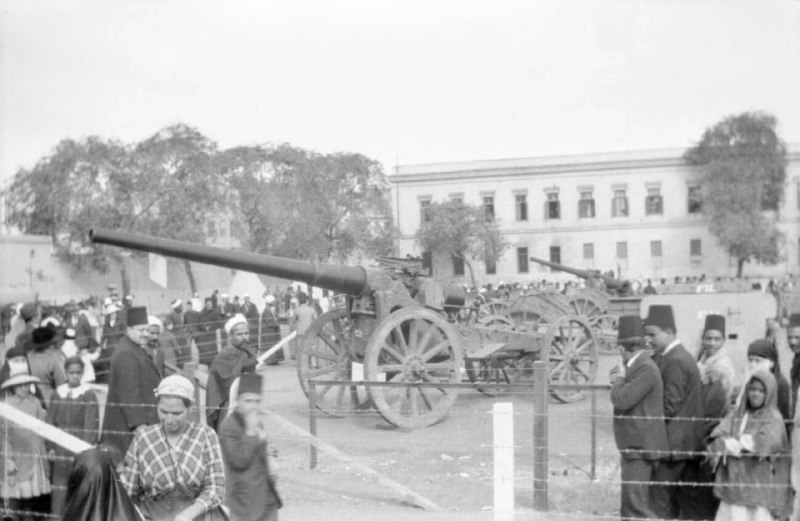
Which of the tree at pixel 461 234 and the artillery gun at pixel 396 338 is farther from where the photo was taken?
the tree at pixel 461 234

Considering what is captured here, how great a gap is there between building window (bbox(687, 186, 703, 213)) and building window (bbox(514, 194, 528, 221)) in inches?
449

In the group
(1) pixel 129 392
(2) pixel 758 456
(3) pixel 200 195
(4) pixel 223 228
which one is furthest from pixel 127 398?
(3) pixel 200 195

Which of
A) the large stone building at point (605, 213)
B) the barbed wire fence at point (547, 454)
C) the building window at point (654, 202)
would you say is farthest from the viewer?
the building window at point (654, 202)

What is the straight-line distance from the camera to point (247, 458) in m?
4.82

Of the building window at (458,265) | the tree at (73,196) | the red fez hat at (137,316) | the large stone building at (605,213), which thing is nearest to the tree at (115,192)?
the tree at (73,196)

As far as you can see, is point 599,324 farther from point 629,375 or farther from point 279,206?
point 629,375

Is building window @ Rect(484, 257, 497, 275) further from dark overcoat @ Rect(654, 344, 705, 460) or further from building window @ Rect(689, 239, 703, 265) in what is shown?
building window @ Rect(689, 239, 703, 265)

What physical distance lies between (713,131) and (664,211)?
187 inches

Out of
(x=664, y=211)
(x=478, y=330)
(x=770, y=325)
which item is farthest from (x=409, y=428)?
(x=664, y=211)

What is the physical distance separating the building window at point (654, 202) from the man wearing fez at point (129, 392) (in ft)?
91.1

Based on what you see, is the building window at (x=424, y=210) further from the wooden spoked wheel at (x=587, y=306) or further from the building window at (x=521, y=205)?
the building window at (x=521, y=205)

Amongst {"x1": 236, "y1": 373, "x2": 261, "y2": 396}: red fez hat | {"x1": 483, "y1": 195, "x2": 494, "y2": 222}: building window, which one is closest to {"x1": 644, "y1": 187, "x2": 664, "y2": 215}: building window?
{"x1": 483, "y1": 195, "x2": 494, "y2": 222}: building window

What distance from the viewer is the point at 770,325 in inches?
430

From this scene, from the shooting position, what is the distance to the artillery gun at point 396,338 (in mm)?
10367
